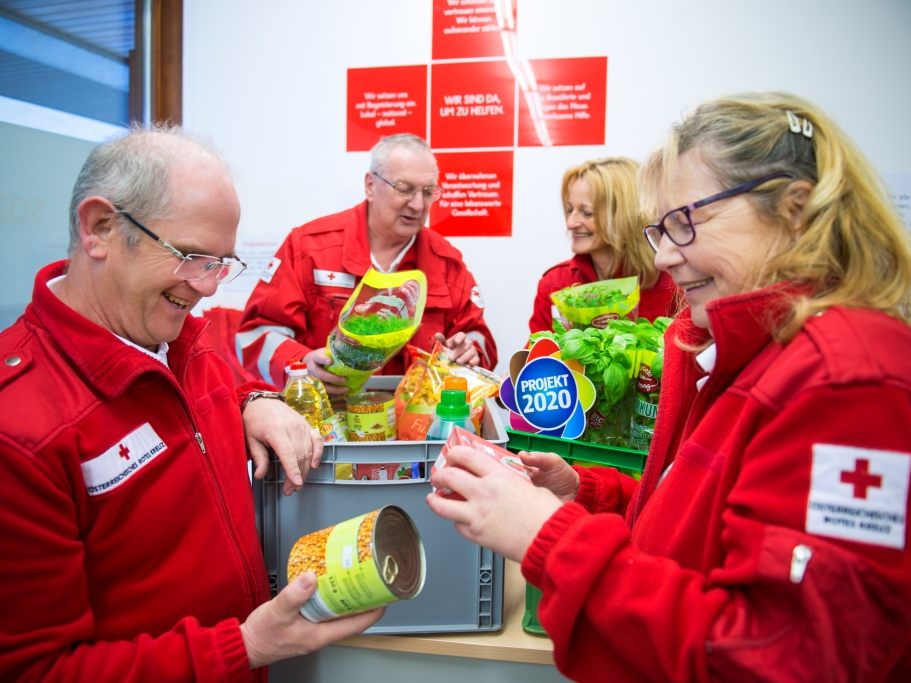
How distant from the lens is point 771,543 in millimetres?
741

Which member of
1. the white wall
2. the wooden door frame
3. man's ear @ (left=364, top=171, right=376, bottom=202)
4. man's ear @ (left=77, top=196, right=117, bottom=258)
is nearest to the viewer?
man's ear @ (left=77, top=196, right=117, bottom=258)

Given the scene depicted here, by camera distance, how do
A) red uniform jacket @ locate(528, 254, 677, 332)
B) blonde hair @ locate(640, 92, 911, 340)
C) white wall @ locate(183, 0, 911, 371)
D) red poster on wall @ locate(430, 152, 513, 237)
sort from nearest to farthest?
blonde hair @ locate(640, 92, 911, 340), red uniform jacket @ locate(528, 254, 677, 332), white wall @ locate(183, 0, 911, 371), red poster on wall @ locate(430, 152, 513, 237)

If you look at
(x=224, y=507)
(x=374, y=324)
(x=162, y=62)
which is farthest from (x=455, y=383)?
(x=162, y=62)

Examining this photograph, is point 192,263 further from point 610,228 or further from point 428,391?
point 610,228

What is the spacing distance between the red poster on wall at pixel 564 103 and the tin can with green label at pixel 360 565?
2620mm

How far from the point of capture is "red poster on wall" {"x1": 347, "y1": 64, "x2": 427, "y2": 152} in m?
3.40

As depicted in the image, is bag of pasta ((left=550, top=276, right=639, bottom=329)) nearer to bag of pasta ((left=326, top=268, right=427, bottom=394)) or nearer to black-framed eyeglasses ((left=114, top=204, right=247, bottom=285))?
bag of pasta ((left=326, top=268, right=427, bottom=394))

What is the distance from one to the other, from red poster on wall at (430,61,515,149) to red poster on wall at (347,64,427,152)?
66 mm

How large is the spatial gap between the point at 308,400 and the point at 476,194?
2084 millimetres

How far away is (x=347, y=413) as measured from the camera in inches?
61.2

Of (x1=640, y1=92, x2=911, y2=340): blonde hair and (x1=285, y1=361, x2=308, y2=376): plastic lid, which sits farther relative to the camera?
(x1=285, y1=361, x2=308, y2=376): plastic lid

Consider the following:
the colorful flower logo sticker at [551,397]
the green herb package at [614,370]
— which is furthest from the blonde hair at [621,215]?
the colorful flower logo sticker at [551,397]

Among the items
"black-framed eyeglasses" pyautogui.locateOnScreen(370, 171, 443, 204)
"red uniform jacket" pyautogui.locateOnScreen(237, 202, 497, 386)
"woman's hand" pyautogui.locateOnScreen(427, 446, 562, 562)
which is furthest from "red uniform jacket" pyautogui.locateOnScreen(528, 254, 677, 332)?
"woman's hand" pyautogui.locateOnScreen(427, 446, 562, 562)

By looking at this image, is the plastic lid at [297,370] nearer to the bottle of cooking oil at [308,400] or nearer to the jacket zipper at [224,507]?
the bottle of cooking oil at [308,400]
